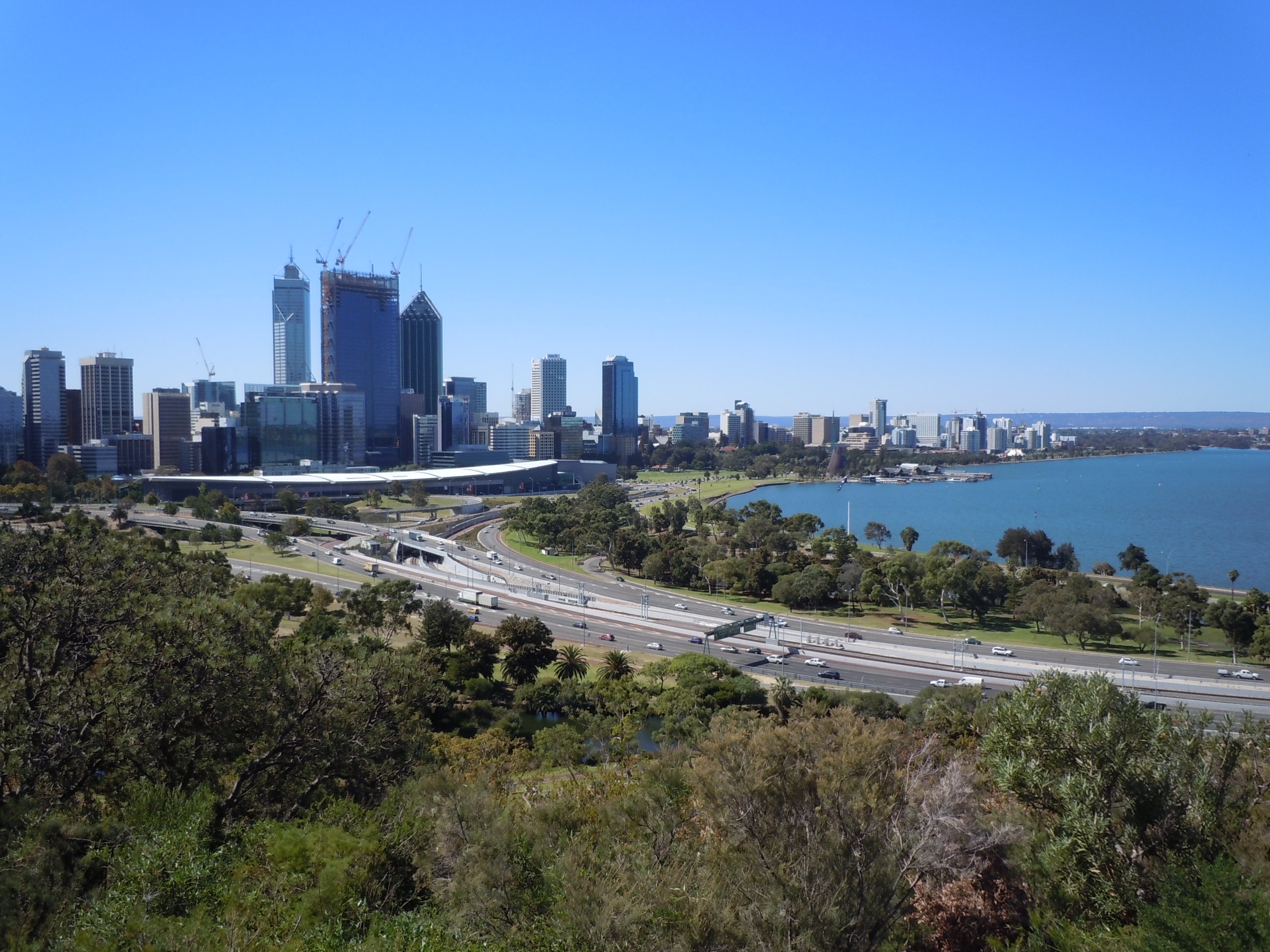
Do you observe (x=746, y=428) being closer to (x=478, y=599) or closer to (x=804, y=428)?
(x=804, y=428)

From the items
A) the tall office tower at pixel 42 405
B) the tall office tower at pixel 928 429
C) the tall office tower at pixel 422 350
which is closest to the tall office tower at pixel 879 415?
the tall office tower at pixel 928 429

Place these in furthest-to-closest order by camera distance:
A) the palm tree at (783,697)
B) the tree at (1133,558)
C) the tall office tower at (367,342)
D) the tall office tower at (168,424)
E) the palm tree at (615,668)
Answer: the tall office tower at (367,342)
the tall office tower at (168,424)
the tree at (1133,558)
the palm tree at (615,668)
the palm tree at (783,697)

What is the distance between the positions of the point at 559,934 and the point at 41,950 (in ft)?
6.34

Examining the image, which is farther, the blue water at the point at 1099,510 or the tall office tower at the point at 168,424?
the tall office tower at the point at 168,424

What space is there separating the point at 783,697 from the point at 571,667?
136 inches

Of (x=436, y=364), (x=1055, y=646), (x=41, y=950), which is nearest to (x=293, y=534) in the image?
(x=1055, y=646)

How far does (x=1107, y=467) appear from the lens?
7419cm

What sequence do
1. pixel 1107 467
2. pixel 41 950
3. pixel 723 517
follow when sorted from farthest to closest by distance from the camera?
pixel 1107 467 → pixel 723 517 → pixel 41 950

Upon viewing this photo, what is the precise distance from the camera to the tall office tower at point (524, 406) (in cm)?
10244

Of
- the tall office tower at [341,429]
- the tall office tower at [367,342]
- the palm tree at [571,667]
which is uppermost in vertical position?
the tall office tower at [367,342]

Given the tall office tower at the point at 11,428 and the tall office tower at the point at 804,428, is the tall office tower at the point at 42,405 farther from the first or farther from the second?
the tall office tower at the point at 804,428

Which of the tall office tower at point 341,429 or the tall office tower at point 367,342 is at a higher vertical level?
the tall office tower at point 367,342

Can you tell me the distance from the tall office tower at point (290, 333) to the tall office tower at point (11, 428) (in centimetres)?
3372

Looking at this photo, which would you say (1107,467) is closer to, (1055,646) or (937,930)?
(1055,646)
